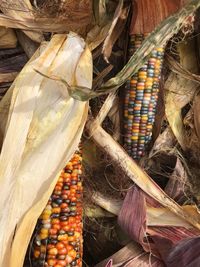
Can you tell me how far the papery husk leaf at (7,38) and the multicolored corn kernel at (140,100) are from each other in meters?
0.39

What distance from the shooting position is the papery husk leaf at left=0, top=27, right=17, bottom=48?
5.60ft

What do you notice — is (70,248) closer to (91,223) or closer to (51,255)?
(51,255)

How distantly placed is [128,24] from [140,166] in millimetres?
482

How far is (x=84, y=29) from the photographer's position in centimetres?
169

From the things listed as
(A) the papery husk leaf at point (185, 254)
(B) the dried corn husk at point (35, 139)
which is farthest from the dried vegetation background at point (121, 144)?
(B) the dried corn husk at point (35, 139)

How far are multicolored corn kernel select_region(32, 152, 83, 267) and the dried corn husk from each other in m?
0.08

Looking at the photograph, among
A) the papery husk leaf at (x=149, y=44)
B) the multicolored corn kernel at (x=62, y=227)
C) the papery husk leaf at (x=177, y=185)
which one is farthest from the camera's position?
the papery husk leaf at (x=177, y=185)

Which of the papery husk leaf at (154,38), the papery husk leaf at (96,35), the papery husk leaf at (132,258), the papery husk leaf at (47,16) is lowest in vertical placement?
the papery husk leaf at (132,258)

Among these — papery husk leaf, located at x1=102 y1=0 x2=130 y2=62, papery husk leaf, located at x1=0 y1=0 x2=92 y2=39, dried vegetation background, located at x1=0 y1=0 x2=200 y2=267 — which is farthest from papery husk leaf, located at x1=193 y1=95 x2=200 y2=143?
papery husk leaf, located at x1=0 y1=0 x2=92 y2=39

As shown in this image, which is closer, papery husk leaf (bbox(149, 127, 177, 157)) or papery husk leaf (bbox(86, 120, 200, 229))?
papery husk leaf (bbox(86, 120, 200, 229))

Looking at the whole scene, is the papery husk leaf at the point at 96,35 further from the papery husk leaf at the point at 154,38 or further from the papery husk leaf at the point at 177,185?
the papery husk leaf at the point at 177,185

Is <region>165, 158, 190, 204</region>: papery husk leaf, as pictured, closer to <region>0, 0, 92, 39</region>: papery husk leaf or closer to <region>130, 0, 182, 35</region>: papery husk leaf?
<region>130, 0, 182, 35</region>: papery husk leaf

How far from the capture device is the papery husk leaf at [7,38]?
5.60 feet

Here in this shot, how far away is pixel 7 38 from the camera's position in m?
1.72
